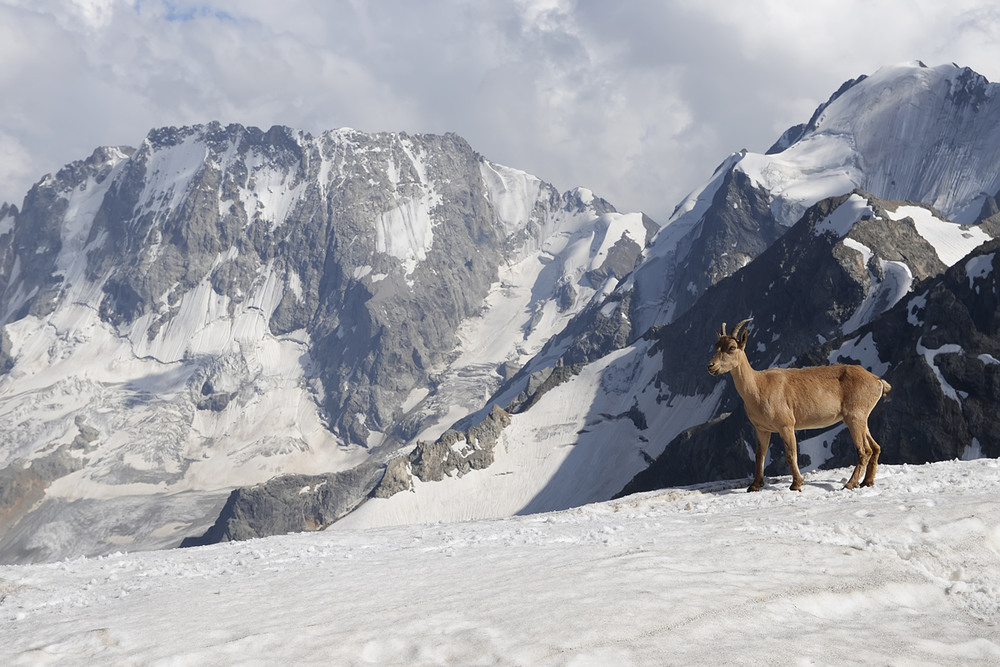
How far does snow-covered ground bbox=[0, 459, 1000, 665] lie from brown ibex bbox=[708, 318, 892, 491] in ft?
6.00

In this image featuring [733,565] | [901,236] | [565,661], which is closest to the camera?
[565,661]

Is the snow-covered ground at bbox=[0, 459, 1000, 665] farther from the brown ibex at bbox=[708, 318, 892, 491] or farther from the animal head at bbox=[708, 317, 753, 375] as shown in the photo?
the animal head at bbox=[708, 317, 753, 375]

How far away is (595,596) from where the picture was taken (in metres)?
12.1

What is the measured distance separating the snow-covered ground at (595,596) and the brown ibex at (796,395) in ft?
6.00

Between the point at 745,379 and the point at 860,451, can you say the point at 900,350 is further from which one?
the point at 745,379

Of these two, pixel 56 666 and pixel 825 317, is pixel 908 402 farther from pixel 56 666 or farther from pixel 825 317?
pixel 56 666

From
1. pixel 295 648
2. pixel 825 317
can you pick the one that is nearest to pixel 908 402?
pixel 825 317

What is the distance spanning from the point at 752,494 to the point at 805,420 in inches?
95.0

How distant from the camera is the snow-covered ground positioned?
34.2 ft

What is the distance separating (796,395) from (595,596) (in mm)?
11807

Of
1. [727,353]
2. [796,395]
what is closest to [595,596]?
[727,353]

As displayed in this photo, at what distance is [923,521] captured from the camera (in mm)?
15148

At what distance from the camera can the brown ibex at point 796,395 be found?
21438mm

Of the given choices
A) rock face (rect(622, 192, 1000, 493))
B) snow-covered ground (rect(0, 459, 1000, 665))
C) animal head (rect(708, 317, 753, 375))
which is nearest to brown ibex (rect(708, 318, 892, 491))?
animal head (rect(708, 317, 753, 375))
